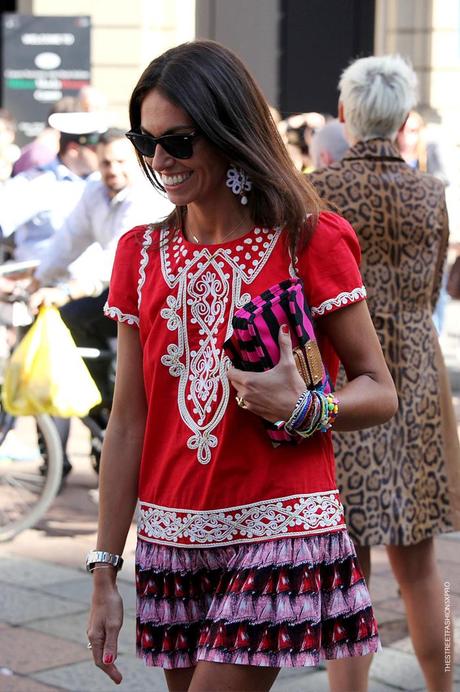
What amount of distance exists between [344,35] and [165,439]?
35.6 ft

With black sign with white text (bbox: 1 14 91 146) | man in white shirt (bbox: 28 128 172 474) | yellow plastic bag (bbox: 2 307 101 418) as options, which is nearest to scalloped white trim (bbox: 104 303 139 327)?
yellow plastic bag (bbox: 2 307 101 418)

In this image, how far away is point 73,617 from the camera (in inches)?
188

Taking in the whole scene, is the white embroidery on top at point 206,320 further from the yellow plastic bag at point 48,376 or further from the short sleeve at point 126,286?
the yellow plastic bag at point 48,376

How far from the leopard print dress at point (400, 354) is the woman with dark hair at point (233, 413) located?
1.23 metres

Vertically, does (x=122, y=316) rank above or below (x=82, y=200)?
above

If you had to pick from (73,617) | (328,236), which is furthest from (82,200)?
(328,236)

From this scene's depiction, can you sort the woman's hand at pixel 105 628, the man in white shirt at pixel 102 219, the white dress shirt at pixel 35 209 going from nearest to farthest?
1. the woman's hand at pixel 105 628
2. the man in white shirt at pixel 102 219
3. the white dress shirt at pixel 35 209

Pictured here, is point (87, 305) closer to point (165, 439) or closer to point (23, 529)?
point (23, 529)

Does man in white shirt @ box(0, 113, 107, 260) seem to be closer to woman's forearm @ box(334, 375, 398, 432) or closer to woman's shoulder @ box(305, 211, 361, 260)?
woman's shoulder @ box(305, 211, 361, 260)

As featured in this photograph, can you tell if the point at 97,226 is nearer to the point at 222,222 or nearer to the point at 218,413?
the point at 222,222

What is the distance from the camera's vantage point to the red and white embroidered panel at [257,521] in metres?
2.22

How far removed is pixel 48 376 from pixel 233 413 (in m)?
3.47

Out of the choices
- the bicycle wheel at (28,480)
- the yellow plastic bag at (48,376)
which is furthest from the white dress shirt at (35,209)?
the yellow plastic bag at (48,376)

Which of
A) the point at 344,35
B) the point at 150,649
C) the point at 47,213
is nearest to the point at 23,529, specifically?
the point at 47,213
